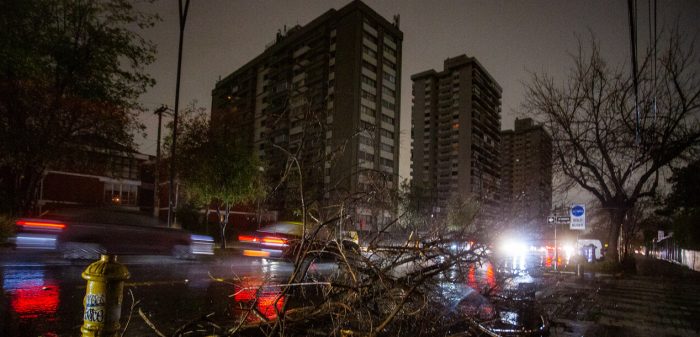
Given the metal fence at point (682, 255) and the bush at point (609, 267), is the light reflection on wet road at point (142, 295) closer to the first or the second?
the bush at point (609, 267)

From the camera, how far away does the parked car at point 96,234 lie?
10875 mm

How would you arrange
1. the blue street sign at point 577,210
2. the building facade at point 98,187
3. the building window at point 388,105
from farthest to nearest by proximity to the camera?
1. the building window at point 388,105
2. the building facade at point 98,187
3. the blue street sign at point 577,210

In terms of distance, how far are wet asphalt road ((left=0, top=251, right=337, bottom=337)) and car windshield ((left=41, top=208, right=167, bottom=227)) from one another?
124 centimetres

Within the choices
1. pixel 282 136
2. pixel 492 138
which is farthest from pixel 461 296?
pixel 492 138


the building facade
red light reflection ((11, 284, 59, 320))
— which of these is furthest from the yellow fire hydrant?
the building facade

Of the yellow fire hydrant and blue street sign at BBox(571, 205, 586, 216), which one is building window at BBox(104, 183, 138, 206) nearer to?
blue street sign at BBox(571, 205, 586, 216)

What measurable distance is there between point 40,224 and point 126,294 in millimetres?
5097

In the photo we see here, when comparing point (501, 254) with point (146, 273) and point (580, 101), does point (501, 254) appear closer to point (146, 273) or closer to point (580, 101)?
point (146, 273)

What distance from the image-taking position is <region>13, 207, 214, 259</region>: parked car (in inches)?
428

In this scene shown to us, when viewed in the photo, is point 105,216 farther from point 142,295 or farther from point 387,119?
point 387,119

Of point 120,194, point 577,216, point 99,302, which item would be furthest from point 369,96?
point 99,302

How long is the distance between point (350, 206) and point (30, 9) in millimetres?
17341

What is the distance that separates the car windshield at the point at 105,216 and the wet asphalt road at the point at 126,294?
1244 mm

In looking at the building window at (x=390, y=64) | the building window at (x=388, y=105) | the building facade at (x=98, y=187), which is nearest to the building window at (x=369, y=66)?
the building window at (x=390, y=64)
